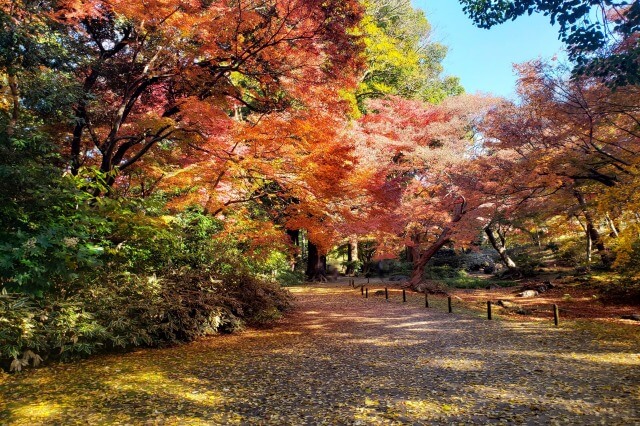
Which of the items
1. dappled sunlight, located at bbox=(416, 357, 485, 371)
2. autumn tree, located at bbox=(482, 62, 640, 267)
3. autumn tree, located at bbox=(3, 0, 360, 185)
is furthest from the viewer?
autumn tree, located at bbox=(482, 62, 640, 267)

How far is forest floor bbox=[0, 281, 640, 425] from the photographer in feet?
13.7

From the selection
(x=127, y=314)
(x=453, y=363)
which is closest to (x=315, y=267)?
(x=127, y=314)

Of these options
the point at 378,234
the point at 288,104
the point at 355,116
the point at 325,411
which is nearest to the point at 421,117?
the point at 355,116

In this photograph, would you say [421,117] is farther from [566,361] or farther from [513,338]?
[566,361]

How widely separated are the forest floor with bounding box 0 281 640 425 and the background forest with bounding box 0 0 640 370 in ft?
2.77

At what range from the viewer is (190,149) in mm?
9555

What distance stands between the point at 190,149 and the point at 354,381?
6.75 meters

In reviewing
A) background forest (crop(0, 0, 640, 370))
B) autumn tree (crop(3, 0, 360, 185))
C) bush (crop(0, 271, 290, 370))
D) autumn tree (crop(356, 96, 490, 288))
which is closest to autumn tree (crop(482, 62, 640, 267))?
background forest (crop(0, 0, 640, 370))

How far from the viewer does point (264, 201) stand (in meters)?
16.4

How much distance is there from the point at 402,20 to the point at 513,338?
751 inches

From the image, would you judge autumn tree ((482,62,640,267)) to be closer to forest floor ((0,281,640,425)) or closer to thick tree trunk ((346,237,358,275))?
forest floor ((0,281,640,425))

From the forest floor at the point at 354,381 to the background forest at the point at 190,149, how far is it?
85 cm

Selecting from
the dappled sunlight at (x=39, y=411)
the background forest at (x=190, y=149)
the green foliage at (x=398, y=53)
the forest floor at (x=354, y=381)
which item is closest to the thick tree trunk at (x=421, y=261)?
the background forest at (x=190, y=149)

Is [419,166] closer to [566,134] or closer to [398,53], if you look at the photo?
[566,134]
